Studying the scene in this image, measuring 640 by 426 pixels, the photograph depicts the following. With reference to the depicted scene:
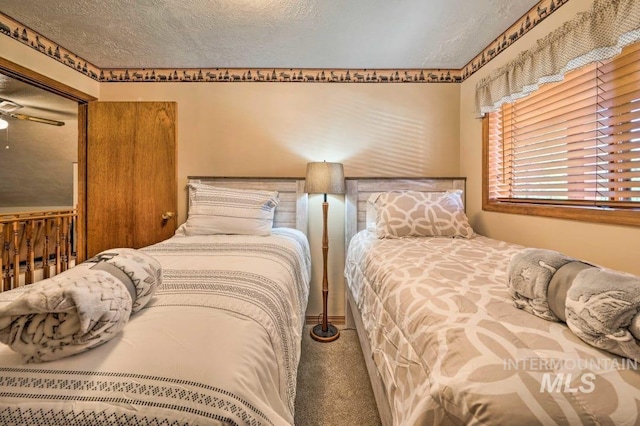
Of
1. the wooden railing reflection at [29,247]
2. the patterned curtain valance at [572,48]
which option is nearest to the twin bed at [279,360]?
the patterned curtain valance at [572,48]

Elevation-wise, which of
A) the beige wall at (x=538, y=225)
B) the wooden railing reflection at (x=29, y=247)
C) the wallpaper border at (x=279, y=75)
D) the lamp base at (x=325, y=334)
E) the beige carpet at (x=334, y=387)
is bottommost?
the beige carpet at (x=334, y=387)

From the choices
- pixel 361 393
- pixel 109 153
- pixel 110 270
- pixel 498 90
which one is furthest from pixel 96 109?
pixel 498 90

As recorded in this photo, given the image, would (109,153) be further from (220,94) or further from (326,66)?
(326,66)

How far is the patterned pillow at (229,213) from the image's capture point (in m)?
2.02

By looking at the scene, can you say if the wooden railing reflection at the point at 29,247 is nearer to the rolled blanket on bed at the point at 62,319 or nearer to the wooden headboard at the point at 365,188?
the rolled blanket on bed at the point at 62,319

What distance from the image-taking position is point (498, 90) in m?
1.97

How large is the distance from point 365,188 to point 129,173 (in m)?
2.01

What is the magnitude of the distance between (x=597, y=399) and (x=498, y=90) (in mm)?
2067

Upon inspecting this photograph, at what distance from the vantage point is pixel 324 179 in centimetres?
213

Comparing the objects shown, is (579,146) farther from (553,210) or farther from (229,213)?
(229,213)

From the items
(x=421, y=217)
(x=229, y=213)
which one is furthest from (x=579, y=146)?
(x=229, y=213)

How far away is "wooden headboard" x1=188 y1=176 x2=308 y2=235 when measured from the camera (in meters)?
2.46

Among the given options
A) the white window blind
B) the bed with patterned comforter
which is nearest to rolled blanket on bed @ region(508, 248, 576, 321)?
the bed with patterned comforter

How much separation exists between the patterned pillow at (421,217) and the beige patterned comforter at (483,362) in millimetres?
777
